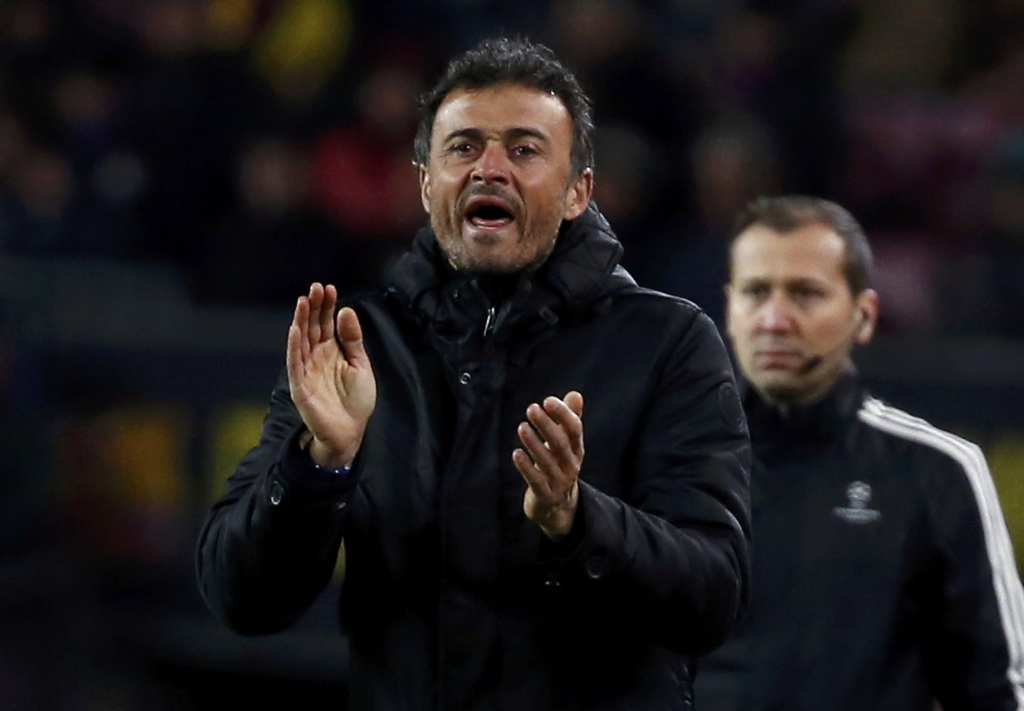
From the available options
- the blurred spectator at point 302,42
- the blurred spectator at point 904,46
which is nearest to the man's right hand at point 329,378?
the blurred spectator at point 904,46

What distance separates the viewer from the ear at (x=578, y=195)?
9.04 feet

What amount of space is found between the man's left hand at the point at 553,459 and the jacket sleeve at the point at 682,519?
32 mm

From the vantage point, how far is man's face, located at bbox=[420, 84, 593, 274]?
8.73ft

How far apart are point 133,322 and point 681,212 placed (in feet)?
7.34

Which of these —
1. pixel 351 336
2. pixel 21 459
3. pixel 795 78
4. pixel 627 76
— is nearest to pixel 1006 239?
pixel 795 78

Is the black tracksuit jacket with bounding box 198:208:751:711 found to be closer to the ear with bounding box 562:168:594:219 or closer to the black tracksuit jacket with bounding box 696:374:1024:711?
the ear with bounding box 562:168:594:219

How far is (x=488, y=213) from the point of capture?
2.70 metres

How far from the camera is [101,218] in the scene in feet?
26.7

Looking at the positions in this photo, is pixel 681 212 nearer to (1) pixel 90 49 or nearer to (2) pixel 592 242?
(1) pixel 90 49

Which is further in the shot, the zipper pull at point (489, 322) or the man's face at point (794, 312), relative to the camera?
the man's face at point (794, 312)

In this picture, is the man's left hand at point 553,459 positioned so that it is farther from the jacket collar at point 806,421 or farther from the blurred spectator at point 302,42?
the blurred spectator at point 302,42

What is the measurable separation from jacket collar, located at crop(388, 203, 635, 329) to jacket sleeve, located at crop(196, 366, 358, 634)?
25cm

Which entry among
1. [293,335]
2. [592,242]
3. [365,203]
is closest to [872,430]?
[592,242]

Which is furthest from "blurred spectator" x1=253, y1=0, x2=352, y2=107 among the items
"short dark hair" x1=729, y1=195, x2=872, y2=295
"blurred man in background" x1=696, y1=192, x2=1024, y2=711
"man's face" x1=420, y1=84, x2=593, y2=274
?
"man's face" x1=420, y1=84, x2=593, y2=274
